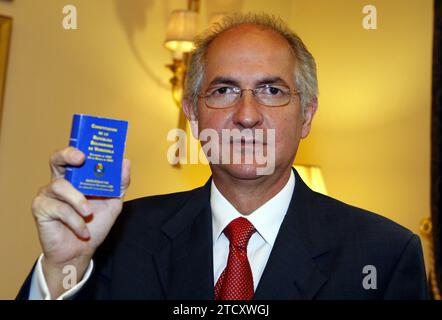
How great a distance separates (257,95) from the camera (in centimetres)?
138

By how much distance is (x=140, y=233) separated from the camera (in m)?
1.33

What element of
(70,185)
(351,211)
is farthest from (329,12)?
(70,185)

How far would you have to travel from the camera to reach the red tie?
1198 millimetres

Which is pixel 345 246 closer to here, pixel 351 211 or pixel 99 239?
pixel 351 211

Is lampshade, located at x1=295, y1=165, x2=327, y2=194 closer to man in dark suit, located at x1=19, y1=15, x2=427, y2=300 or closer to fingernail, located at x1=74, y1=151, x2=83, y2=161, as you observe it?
man in dark suit, located at x1=19, y1=15, x2=427, y2=300

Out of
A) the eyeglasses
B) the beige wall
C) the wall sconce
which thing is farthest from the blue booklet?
the wall sconce

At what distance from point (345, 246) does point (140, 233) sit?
46cm

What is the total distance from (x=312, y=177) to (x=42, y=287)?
6.22 feet

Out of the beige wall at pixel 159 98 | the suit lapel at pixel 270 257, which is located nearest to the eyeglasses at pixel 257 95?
the suit lapel at pixel 270 257

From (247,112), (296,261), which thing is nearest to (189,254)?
(296,261)

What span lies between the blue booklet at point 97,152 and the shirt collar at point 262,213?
0.39 m

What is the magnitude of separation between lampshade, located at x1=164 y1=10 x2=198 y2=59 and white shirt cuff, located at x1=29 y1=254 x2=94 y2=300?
5.54 feet

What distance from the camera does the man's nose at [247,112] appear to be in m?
1.32

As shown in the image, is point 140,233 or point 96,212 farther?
point 140,233
